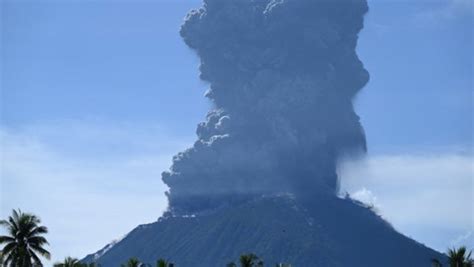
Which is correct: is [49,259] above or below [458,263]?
below

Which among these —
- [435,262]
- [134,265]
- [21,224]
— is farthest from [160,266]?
[435,262]

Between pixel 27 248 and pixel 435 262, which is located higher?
pixel 435 262

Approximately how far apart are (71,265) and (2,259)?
15.7m

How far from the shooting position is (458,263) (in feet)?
390

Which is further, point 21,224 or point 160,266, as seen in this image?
point 160,266

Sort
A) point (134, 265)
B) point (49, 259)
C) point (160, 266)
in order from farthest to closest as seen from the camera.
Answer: point (134, 265)
point (160, 266)
point (49, 259)

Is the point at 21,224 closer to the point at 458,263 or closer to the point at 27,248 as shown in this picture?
the point at 27,248

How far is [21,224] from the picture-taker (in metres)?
101

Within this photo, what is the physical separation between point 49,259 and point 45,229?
375 centimetres

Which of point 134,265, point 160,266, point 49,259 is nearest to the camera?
point 49,259

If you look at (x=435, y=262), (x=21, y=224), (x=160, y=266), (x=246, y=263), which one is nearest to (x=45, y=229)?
(x=21, y=224)

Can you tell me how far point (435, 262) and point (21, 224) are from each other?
46.2 metres

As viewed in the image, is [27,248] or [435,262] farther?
[435,262]

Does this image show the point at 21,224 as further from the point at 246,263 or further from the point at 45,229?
the point at 246,263
